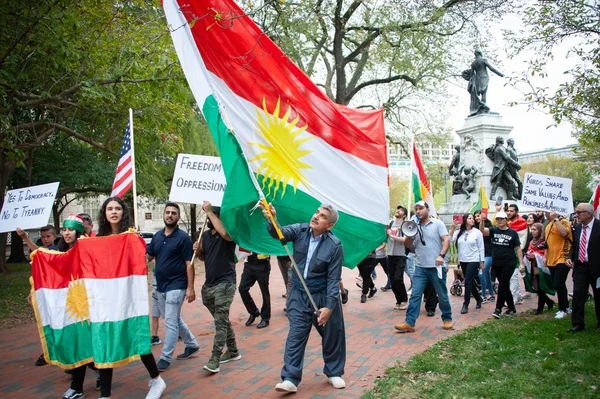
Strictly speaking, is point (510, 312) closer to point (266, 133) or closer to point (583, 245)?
point (583, 245)

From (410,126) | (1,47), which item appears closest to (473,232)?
(1,47)

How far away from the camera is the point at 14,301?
12703 mm

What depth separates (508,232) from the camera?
31.2 feet

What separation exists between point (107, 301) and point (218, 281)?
5.39 feet

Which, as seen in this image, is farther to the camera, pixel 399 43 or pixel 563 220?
pixel 399 43

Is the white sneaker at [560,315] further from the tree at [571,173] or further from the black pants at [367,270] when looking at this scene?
the tree at [571,173]

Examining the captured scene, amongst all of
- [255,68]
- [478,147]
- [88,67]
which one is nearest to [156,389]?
[255,68]

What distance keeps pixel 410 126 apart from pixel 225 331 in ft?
75.9

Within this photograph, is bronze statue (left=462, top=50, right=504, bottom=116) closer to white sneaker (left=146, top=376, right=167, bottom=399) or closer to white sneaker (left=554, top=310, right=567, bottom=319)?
white sneaker (left=554, top=310, right=567, bottom=319)

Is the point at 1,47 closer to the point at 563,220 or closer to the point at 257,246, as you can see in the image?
the point at 257,246

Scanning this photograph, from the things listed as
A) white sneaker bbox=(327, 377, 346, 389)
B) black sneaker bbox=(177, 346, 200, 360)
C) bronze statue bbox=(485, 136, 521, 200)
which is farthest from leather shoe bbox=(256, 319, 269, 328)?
bronze statue bbox=(485, 136, 521, 200)

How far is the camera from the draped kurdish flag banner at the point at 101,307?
202 inches

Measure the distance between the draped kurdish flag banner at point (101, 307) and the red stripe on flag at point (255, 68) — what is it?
1.92 meters

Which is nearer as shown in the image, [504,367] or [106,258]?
[106,258]
